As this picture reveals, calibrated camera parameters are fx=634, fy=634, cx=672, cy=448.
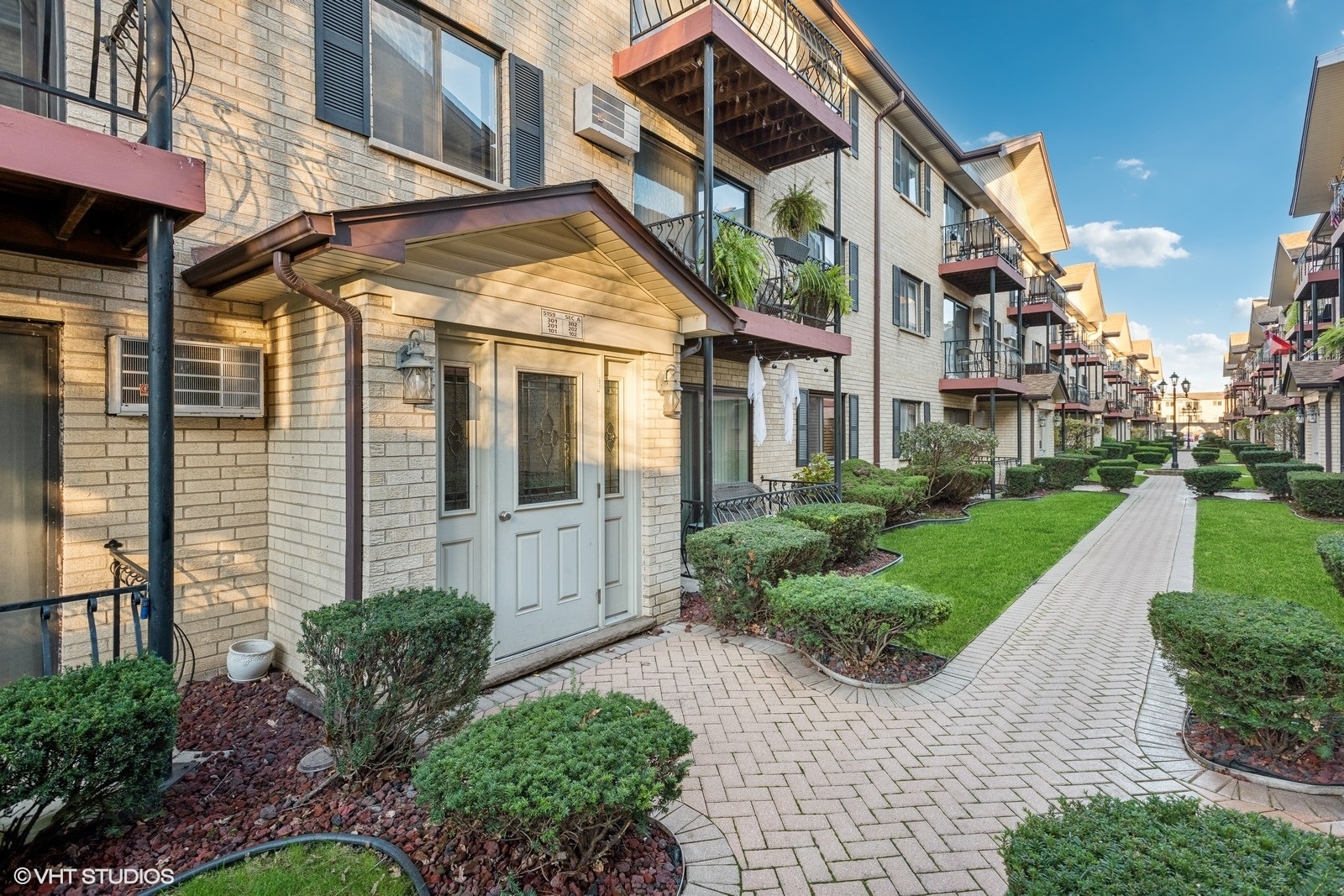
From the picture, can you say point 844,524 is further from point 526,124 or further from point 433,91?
point 433,91

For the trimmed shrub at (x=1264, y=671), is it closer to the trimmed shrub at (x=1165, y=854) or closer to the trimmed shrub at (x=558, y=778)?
the trimmed shrub at (x=1165, y=854)

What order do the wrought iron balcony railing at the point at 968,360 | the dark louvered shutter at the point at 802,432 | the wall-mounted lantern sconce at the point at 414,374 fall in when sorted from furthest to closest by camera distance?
the wrought iron balcony railing at the point at 968,360, the dark louvered shutter at the point at 802,432, the wall-mounted lantern sconce at the point at 414,374

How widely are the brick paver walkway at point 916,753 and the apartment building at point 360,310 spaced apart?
1601mm

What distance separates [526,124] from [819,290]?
4.88m

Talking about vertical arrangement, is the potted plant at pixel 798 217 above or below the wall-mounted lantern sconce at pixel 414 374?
above

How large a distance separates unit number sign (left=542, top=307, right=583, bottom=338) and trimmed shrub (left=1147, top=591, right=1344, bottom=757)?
480cm

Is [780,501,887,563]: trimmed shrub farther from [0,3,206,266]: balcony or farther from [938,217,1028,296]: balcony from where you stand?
[938,217,1028,296]: balcony

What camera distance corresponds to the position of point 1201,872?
5.88ft

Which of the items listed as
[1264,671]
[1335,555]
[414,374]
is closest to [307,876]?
[414,374]

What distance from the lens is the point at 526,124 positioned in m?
6.75

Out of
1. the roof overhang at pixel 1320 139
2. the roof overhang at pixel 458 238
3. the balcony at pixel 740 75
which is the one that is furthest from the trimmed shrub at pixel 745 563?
the roof overhang at pixel 1320 139

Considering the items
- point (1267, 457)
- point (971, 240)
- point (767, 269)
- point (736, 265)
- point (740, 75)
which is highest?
point (971, 240)

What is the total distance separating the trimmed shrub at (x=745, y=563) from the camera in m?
6.02

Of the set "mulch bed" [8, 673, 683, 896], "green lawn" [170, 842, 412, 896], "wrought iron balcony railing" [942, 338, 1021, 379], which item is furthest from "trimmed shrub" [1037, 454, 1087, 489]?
"green lawn" [170, 842, 412, 896]
